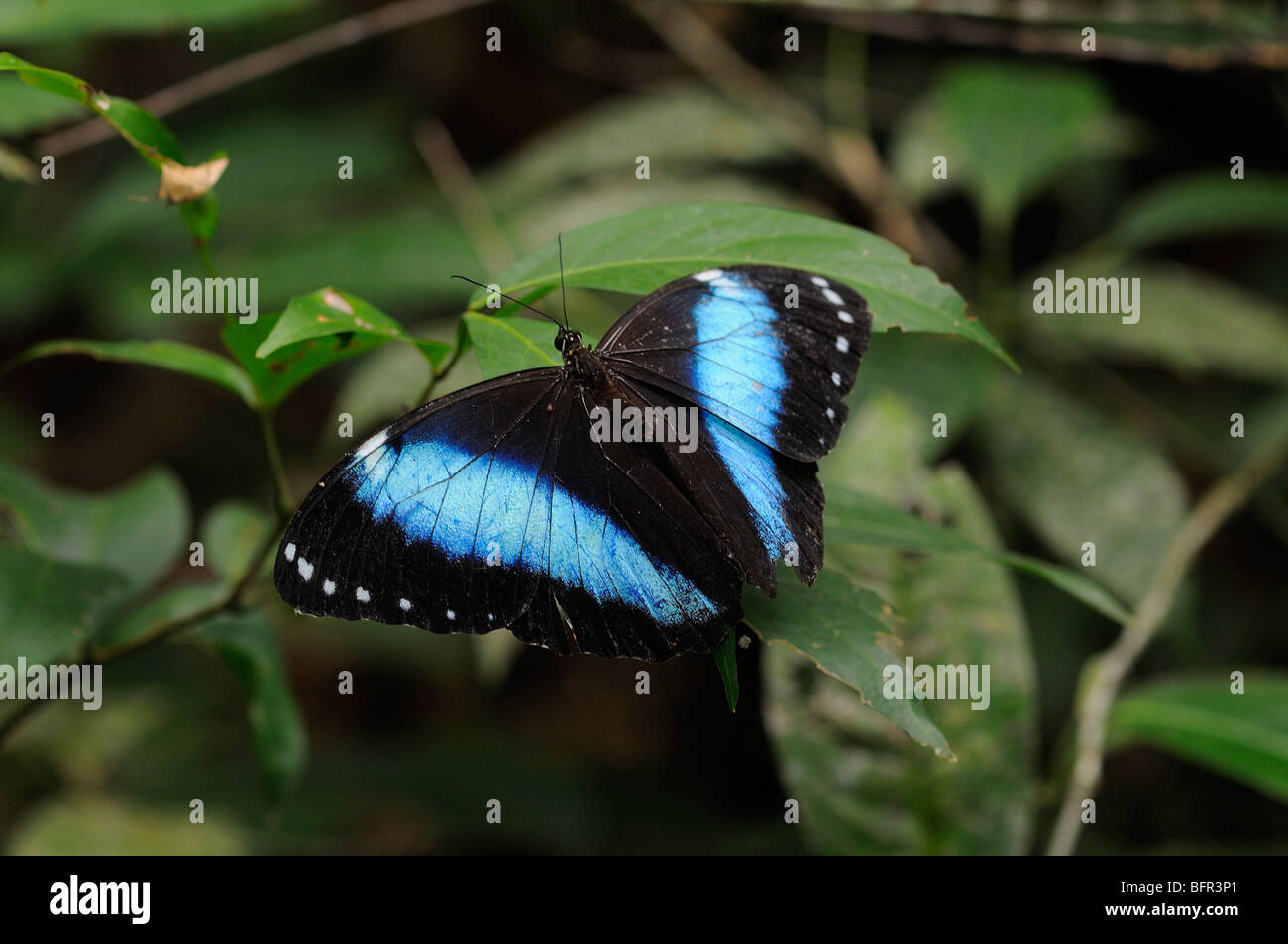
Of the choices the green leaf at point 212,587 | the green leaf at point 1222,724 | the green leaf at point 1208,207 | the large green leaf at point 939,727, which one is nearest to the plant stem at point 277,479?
the green leaf at point 212,587

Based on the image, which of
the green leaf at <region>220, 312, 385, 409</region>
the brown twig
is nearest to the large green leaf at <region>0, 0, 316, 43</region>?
the green leaf at <region>220, 312, 385, 409</region>

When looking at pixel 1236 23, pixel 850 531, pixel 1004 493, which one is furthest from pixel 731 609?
pixel 1236 23

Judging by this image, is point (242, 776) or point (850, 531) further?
point (242, 776)

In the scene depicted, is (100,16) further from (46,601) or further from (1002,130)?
(1002,130)

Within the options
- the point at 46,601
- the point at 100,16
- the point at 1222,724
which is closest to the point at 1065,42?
the point at 1222,724

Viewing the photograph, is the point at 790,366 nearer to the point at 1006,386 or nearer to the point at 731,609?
the point at 731,609

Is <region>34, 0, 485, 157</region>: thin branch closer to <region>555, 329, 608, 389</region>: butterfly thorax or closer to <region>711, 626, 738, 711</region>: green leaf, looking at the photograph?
<region>555, 329, 608, 389</region>: butterfly thorax
